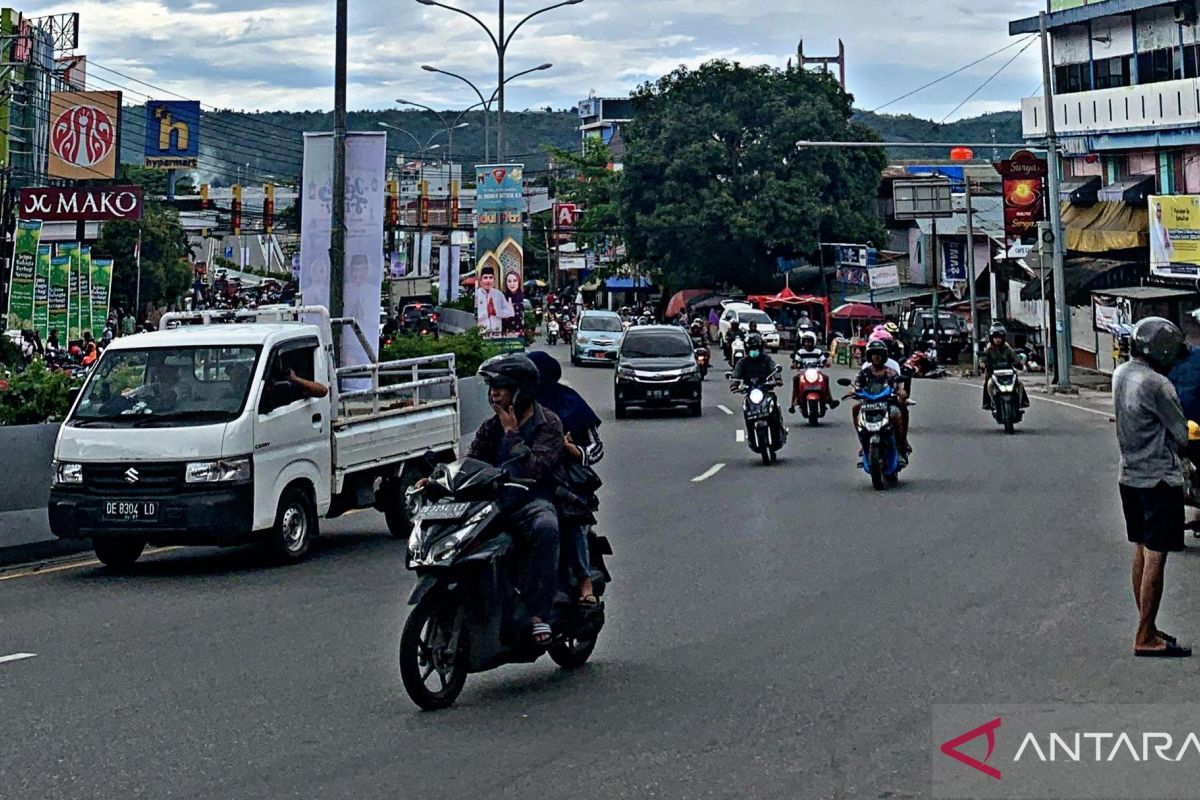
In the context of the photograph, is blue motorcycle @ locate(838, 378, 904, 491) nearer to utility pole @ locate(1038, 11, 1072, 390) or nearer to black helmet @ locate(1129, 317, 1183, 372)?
black helmet @ locate(1129, 317, 1183, 372)

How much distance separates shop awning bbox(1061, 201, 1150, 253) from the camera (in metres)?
45.1

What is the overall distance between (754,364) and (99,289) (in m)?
30.7

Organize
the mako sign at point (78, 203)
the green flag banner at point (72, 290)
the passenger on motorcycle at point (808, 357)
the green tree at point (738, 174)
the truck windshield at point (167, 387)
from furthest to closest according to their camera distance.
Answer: the green tree at point (738, 174)
the green flag banner at point (72, 290)
the mako sign at point (78, 203)
the passenger on motorcycle at point (808, 357)
the truck windshield at point (167, 387)

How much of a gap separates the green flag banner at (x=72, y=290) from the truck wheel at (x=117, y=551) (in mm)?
31616

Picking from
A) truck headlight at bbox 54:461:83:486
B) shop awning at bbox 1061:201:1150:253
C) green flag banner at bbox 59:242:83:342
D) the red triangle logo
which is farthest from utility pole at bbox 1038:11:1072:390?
the red triangle logo

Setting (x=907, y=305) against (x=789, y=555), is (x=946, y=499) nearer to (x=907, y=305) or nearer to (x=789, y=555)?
(x=789, y=555)

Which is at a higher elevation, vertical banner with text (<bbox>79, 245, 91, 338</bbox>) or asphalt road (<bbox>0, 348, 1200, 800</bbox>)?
vertical banner with text (<bbox>79, 245, 91, 338</bbox>)

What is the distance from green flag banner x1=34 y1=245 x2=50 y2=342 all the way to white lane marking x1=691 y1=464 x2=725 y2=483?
2706 cm

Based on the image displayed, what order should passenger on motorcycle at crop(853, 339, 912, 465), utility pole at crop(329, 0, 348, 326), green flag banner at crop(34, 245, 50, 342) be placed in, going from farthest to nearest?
1. green flag banner at crop(34, 245, 50, 342)
2. utility pole at crop(329, 0, 348, 326)
3. passenger on motorcycle at crop(853, 339, 912, 465)

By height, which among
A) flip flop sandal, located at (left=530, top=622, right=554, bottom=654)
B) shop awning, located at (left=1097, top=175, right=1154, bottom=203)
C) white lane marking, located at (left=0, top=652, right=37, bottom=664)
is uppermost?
shop awning, located at (left=1097, top=175, right=1154, bottom=203)

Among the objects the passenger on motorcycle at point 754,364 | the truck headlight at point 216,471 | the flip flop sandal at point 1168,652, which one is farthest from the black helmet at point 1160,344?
the passenger on motorcycle at point 754,364

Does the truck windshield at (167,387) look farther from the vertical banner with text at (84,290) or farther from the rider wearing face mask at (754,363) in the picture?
the vertical banner with text at (84,290)

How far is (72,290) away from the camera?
44.3 metres

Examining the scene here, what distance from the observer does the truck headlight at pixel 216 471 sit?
12148mm
